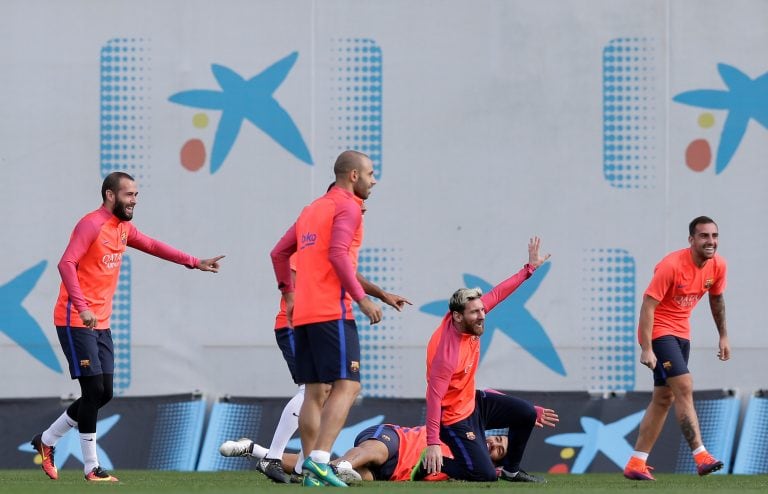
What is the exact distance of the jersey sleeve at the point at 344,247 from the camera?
25.9ft

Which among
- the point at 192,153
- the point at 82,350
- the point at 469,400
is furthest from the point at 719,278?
the point at 192,153

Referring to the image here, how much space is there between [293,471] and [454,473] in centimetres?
110

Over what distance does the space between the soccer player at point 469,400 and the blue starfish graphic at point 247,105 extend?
152 inches

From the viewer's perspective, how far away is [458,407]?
957 centimetres

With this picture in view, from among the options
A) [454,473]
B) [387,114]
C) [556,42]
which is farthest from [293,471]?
[556,42]

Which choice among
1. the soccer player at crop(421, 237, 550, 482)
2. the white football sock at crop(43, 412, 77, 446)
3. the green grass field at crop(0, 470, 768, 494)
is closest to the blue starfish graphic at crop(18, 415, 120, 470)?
the green grass field at crop(0, 470, 768, 494)

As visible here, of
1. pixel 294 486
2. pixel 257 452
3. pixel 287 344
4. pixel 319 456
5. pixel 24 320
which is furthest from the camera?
pixel 24 320

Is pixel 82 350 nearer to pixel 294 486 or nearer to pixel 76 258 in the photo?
pixel 76 258

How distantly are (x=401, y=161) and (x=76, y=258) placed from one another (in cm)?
412

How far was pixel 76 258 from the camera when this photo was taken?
9.45 metres

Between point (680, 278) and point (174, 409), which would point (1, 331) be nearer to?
point (174, 409)

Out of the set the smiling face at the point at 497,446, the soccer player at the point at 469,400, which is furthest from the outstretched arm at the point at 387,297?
the smiling face at the point at 497,446

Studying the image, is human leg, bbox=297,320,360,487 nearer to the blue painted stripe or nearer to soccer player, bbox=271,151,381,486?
soccer player, bbox=271,151,381,486

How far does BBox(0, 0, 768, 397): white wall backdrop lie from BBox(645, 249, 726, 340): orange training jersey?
76.3 inches
